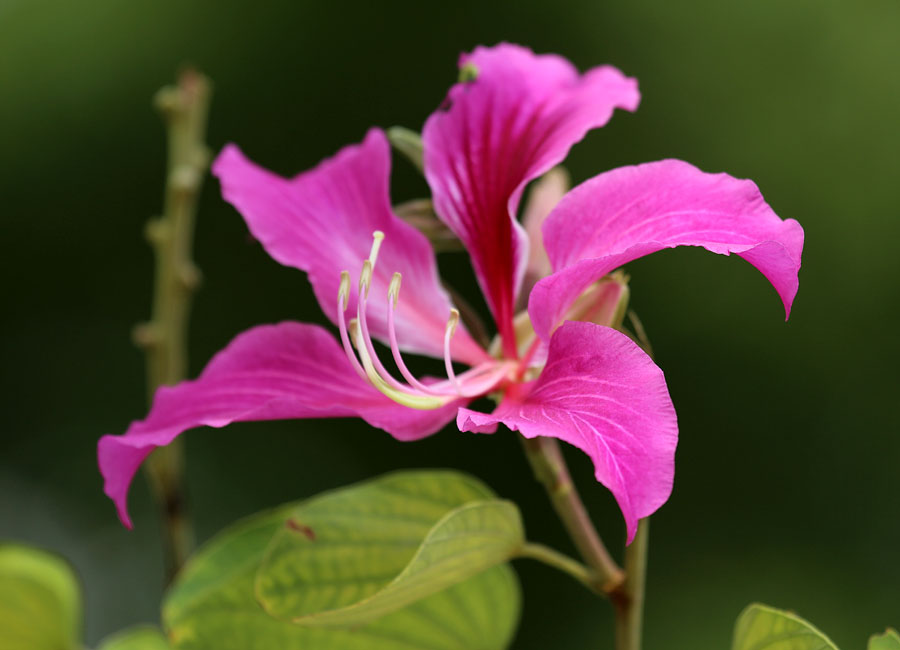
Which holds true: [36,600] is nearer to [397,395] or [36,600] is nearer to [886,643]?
[397,395]

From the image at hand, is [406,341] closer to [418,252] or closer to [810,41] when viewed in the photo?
[418,252]

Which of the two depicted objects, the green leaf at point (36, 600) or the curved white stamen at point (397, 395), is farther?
the green leaf at point (36, 600)

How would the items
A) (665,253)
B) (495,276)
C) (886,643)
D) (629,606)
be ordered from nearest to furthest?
(886,643) < (629,606) < (495,276) < (665,253)

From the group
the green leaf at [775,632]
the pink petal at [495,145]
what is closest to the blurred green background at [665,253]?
the pink petal at [495,145]

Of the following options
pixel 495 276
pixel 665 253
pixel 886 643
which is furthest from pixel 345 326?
pixel 665 253

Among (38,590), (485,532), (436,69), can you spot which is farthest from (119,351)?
(485,532)

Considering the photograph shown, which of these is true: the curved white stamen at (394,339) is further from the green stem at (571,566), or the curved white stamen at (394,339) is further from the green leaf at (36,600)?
the green leaf at (36,600)

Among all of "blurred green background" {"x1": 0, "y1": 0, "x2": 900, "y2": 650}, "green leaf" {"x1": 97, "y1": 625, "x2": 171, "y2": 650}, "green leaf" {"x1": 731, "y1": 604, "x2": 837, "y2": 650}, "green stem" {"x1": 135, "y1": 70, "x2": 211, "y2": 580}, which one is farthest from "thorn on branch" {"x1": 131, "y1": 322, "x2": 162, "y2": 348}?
A: "blurred green background" {"x1": 0, "y1": 0, "x2": 900, "y2": 650}
